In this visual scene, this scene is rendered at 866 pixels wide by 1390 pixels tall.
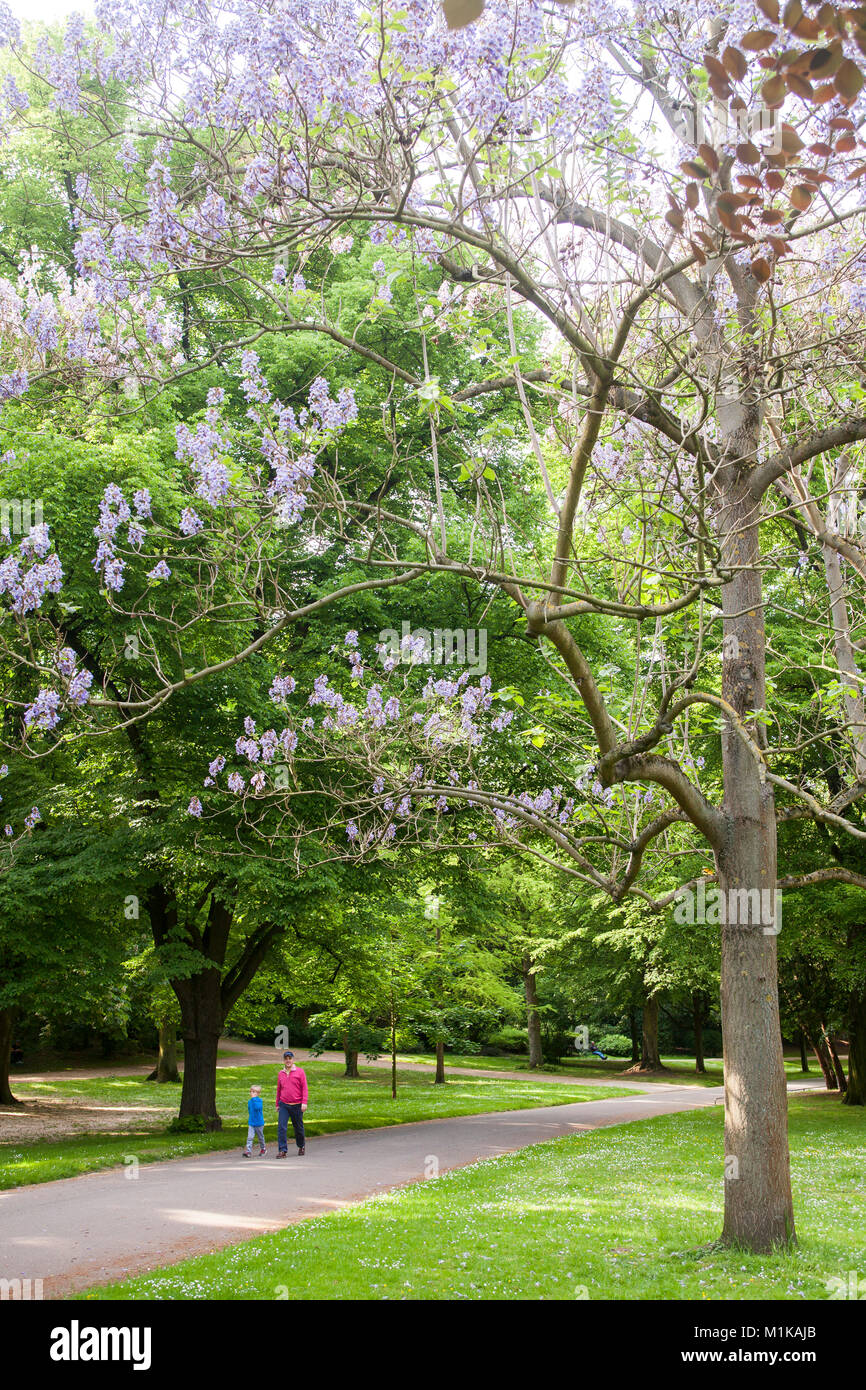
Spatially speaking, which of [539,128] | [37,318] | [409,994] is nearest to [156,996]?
[409,994]

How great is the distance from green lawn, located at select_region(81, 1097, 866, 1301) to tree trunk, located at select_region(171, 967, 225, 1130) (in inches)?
251

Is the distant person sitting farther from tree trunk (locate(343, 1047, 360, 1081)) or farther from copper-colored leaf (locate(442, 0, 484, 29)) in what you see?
tree trunk (locate(343, 1047, 360, 1081))

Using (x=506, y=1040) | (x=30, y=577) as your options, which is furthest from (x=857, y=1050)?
(x=506, y=1040)

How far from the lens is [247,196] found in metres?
5.14

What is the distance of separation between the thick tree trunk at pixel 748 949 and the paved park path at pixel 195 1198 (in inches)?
166

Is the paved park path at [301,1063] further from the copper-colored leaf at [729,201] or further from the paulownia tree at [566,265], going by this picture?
the copper-colored leaf at [729,201]

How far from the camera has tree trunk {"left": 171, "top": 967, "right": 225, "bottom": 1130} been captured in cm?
1717

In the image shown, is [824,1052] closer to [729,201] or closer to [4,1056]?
[4,1056]

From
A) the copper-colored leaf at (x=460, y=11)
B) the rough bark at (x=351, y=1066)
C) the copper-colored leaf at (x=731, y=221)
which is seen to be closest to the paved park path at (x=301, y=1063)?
the rough bark at (x=351, y=1066)

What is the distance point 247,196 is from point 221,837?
10483 millimetres

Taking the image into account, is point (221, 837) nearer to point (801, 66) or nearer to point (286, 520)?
point (286, 520)

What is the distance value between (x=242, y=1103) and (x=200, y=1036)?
7.88 metres

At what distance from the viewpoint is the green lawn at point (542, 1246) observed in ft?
21.3

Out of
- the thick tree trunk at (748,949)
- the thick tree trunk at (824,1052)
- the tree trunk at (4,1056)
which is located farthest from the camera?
the thick tree trunk at (824,1052)
